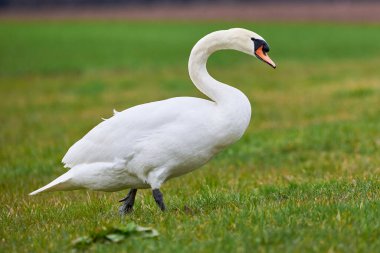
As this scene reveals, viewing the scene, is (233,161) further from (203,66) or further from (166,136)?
(166,136)

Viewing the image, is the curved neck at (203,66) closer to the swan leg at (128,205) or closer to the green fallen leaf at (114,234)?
the swan leg at (128,205)

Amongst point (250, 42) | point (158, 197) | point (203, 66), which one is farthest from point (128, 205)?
point (250, 42)

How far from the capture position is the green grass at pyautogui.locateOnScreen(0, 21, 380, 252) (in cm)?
505

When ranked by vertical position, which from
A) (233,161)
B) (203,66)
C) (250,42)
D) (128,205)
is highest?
(250,42)

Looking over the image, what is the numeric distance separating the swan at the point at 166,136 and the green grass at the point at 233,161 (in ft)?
1.02

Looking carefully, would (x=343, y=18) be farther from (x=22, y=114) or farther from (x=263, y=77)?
(x=22, y=114)

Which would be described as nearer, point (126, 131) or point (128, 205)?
point (126, 131)

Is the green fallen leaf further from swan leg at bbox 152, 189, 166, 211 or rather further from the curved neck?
the curved neck

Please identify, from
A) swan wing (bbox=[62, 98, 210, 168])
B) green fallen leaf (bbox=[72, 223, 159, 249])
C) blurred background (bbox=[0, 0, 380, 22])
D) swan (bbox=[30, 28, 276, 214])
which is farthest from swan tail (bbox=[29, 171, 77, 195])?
blurred background (bbox=[0, 0, 380, 22])

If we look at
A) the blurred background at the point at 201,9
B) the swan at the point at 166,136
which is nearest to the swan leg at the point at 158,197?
the swan at the point at 166,136

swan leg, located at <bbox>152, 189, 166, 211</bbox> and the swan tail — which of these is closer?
swan leg, located at <bbox>152, 189, 166, 211</bbox>

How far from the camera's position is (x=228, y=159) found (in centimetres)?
1009

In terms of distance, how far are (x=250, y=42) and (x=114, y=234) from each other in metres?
1.93

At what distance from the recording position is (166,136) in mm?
5852
